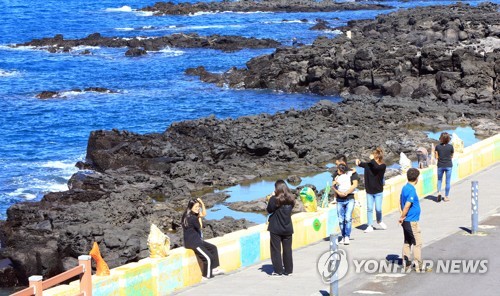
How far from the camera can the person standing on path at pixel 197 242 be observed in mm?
13820

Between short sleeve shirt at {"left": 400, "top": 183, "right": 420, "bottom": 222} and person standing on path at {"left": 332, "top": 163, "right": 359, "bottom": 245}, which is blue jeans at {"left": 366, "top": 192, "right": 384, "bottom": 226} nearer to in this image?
person standing on path at {"left": 332, "top": 163, "right": 359, "bottom": 245}

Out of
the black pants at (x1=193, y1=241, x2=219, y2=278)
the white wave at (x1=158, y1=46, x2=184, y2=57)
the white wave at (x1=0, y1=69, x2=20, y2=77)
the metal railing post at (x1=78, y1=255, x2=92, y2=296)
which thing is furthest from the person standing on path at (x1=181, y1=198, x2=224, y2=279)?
the white wave at (x1=158, y1=46, x2=184, y2=57)

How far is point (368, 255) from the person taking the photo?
15.0 meters

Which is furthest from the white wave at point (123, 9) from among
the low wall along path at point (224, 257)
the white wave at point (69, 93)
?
the low wall along path at point (224, 257)

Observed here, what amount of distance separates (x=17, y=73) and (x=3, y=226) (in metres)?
42.8

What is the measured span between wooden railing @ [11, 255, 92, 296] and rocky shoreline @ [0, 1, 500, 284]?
8.33 meters

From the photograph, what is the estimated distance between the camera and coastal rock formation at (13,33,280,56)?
76.3 meters

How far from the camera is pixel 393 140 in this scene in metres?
35.9

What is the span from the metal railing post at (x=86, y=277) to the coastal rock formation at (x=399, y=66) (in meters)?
35.0

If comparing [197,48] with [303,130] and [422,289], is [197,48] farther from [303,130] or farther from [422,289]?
[422,289]

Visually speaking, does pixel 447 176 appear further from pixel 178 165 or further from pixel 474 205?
pixel 178 165

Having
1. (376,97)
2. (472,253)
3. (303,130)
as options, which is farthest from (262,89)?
(472,253)

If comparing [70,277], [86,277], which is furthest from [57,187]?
[70,277]

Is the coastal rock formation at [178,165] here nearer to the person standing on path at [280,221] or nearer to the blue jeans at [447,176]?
the blue jeans at [447,176]
